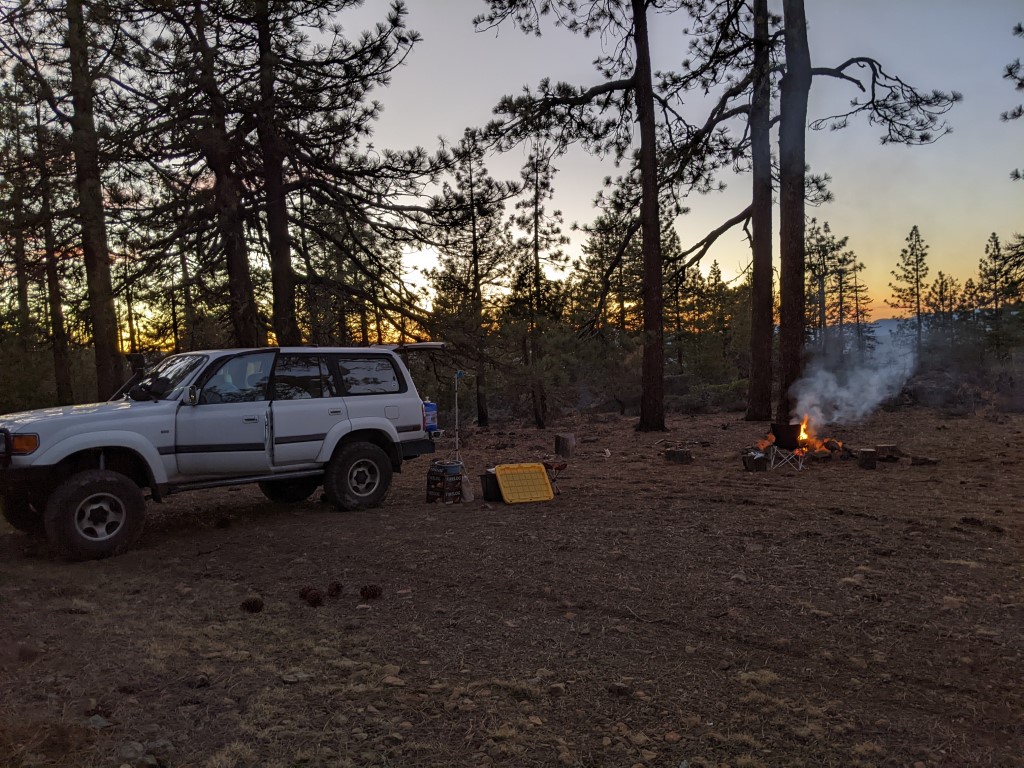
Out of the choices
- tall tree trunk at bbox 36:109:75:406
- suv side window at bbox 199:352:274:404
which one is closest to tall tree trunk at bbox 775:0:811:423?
suv side window at bbox 199:352:274:404

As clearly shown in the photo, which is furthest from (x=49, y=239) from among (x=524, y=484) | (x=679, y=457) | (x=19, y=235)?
(x=679, y=457)

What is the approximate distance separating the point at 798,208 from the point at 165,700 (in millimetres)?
14427

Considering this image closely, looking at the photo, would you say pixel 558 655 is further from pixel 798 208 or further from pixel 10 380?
pixel 10 380

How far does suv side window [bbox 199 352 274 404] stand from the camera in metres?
8.05

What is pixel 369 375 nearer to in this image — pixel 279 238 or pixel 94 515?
pixel 94 515

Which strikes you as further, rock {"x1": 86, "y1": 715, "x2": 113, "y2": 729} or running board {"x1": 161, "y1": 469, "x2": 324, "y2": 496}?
running board {"x1": 161, "y1": 469, "x2": 324, "y2": 496}

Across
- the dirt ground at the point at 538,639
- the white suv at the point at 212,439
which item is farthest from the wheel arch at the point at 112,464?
the dirt ground at the point at 538,639

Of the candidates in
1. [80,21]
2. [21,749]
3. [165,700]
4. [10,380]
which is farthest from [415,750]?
[10,380]

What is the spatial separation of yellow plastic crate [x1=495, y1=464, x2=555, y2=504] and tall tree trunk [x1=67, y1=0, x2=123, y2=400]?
7476mm

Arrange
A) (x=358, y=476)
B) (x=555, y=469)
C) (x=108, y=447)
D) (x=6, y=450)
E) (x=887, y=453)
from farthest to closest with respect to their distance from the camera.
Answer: (x=887, y=453) < (x=555, y=469) < (x=358, y=476) < (x=108, y=447) < (x=6, y=450)

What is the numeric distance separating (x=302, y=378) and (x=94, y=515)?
283 centimetres

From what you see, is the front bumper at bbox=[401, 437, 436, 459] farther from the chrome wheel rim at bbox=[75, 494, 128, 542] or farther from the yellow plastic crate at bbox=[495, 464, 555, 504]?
the chrome wheel rim at bbox=[75, 494, 128, 542]

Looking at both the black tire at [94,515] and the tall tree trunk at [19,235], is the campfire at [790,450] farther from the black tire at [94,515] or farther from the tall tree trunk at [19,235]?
the tall tree trunk at [19,235]

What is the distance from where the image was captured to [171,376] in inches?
324
